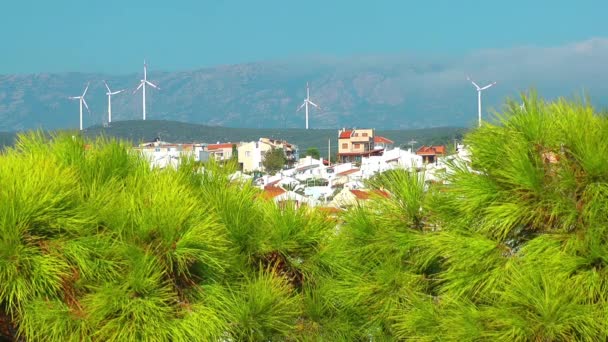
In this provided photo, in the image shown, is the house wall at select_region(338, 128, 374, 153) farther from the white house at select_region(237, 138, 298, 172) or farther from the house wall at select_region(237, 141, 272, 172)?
the house wall at select_region(237, 141, 272, 172)

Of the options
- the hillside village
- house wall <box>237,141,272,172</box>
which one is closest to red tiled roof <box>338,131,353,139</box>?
the hillside village

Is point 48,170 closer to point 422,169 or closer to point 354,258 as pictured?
point 354,258

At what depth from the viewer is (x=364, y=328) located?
7.11 meters

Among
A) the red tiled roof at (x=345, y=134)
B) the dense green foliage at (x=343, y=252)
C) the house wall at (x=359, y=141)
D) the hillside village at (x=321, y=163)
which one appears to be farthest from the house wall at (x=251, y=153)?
the dense green foliage at (x=343, y=252)

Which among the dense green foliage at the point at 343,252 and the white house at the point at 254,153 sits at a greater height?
the dense green foliage at the point at 343,252

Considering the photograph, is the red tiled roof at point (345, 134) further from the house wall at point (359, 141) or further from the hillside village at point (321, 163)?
the house wall at point (359, 141)

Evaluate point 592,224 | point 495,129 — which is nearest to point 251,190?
point 495,129

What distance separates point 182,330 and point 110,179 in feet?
5.11

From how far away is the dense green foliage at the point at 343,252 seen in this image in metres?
5.78

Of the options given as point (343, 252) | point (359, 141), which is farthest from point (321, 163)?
point (343, 252)

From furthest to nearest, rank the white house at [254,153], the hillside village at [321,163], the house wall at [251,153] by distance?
1. the house wall at [251,153]
2. the white house at [254,153]
3. the hillside village at [321,163]

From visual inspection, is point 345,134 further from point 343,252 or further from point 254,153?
point 343,252

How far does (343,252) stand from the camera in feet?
23.3

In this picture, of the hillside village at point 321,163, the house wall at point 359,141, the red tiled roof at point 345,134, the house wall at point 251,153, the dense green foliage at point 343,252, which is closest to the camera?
the dense green foliage at point 343,252
